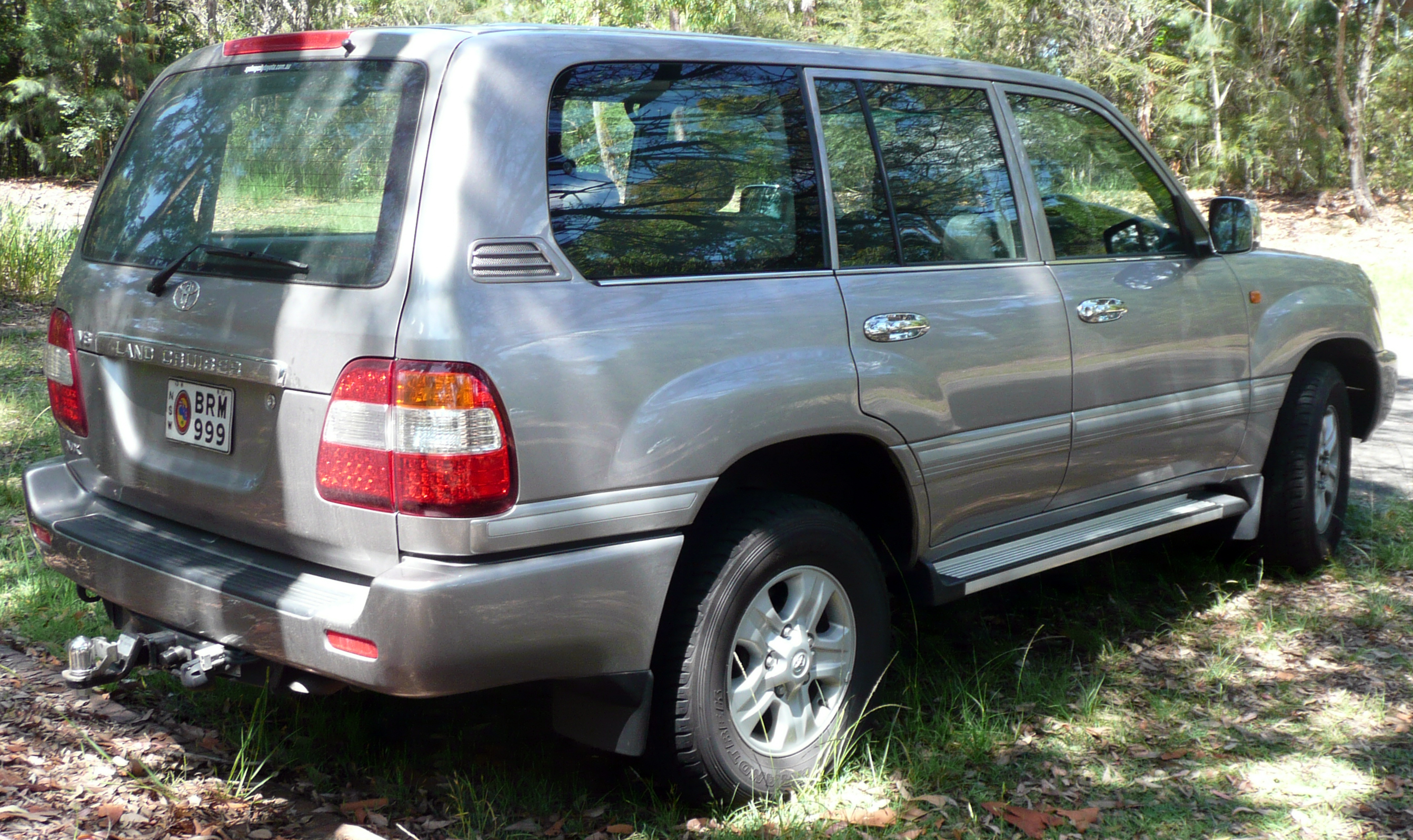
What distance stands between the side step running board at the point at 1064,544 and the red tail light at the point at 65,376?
2390mm

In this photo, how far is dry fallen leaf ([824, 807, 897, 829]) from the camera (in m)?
3.03

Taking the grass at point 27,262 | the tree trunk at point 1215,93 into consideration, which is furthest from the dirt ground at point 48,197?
the tree trunk at point 1215,93

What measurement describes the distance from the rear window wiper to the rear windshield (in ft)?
0.05

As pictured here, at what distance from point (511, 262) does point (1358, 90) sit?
20.3 m

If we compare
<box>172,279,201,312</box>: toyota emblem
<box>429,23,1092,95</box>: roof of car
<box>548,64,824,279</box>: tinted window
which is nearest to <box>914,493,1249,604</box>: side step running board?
<box>548,64,824,279</box>: tinted window

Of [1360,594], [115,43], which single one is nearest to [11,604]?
[1360,594]

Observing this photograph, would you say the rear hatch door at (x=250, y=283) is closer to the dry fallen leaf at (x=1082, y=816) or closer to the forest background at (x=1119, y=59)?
the dry fallen leaf at (x=1082, y=816)

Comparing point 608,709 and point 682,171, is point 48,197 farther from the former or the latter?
point 608,709

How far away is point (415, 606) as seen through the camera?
2395 mm

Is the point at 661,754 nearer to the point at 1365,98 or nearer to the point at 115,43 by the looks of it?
the point at 1365,98

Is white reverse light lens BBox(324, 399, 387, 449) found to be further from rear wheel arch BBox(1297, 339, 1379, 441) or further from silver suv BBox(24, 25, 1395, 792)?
rear wheel arch BBox(1297, 339, 1379, 441)

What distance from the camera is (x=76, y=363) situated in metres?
3.20

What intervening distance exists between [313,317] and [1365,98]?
21990 millimetres

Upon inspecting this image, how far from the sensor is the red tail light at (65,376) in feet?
10.5
